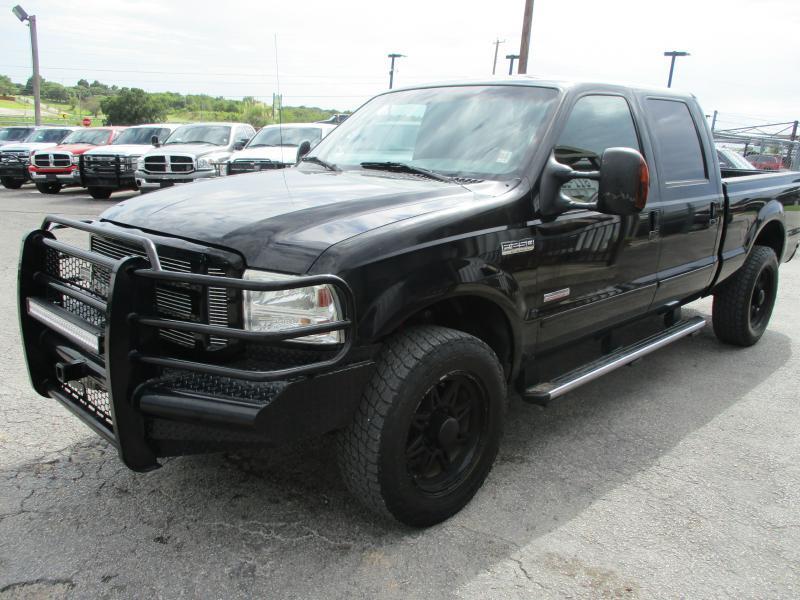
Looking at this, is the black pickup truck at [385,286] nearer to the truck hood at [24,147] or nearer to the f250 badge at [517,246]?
the f250 badge at [517,246]

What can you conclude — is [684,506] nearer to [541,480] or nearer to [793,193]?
[541,480]

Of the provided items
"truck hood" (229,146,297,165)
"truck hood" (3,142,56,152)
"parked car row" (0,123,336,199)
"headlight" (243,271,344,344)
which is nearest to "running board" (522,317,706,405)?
"headlight" (243,271,344,344)

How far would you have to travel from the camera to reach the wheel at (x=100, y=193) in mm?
15875

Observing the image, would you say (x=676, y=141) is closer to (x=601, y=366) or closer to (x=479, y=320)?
(x=601, y=366)

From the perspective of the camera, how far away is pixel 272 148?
1272cm

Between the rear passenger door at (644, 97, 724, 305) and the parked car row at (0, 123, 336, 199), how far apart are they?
695 centimetres

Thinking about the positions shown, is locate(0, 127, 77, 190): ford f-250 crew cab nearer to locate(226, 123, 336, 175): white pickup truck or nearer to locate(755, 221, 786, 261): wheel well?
locate(226, 123, 336, 175): white pickup truck

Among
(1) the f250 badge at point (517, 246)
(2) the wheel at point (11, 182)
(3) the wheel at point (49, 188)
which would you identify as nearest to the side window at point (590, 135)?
(1) the f250 badge at point (517, 246)

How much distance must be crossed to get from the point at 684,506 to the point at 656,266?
1.54 meters

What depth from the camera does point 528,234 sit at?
305 cm

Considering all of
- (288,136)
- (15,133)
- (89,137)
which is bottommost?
(15,133)

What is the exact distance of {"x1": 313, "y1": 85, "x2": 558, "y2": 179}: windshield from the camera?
10.8ft

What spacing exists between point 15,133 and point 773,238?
23.6 meters

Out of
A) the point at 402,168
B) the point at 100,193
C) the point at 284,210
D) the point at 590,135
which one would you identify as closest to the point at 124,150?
the point at 100,193
